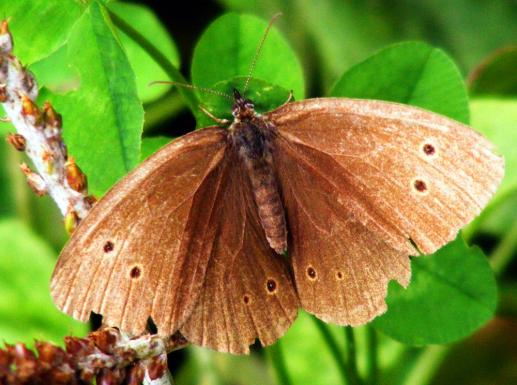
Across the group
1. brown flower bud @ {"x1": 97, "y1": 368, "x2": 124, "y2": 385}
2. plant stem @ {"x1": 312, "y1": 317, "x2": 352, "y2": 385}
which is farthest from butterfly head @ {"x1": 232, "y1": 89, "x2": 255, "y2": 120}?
brown flower bud @ {"x1": 97, "y1": 368, "x2": 124, "y2": 385}

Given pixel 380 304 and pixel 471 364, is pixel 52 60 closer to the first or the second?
pixel 380 304

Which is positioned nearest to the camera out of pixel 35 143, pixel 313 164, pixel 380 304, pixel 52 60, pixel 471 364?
Result: pixel 35 143

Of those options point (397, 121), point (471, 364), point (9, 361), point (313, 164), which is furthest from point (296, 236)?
point (471, 364)

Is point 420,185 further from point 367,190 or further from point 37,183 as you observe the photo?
point 37,183

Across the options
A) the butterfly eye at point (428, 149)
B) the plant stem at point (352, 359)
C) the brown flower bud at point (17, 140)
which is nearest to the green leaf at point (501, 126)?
the plant stem at point (352, 359)

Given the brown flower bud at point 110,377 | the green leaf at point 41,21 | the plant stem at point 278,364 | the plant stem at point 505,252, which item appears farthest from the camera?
the plant stem at point 505,252

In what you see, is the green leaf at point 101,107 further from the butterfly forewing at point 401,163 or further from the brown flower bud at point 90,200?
the butterfly forewing at point 401,163
